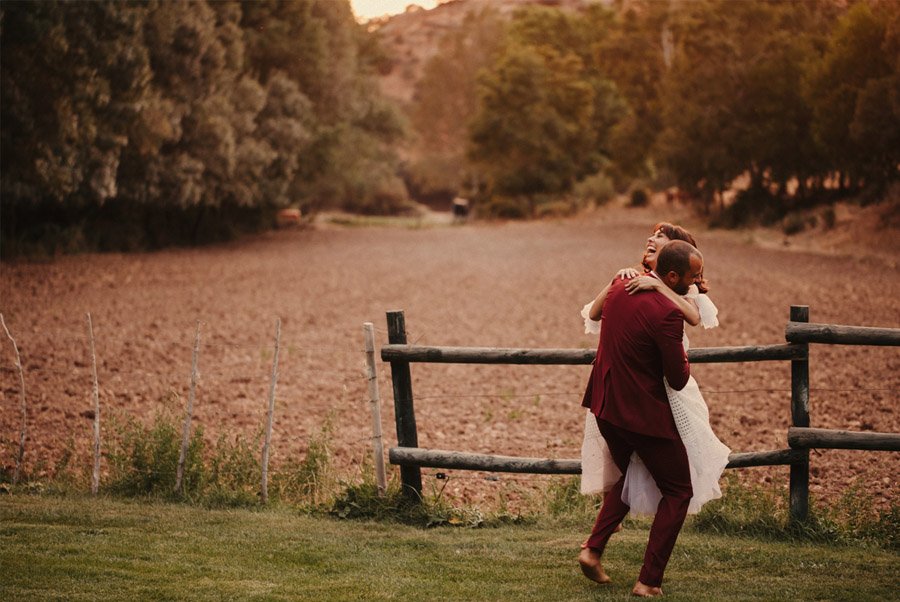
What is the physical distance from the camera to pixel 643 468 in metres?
4.94

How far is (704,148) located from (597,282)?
19.0 meters

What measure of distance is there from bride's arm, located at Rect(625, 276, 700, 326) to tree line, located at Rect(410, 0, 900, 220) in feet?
86.2

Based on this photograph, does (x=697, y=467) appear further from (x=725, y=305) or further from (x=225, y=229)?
(x=225, y=229)

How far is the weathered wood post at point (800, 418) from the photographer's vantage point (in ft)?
20.3

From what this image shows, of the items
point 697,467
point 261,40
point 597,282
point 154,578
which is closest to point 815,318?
point 597,282

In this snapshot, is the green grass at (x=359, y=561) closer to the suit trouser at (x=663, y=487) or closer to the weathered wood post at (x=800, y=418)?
the suit trouser at (x=663, y=487)

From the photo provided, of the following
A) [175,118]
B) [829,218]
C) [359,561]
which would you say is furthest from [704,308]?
[829,218]

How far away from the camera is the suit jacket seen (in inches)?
182

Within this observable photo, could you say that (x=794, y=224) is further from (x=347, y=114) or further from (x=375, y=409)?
(x=375, y=409)

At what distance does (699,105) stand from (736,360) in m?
37.4

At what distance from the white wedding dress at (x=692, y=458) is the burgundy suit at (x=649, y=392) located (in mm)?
60

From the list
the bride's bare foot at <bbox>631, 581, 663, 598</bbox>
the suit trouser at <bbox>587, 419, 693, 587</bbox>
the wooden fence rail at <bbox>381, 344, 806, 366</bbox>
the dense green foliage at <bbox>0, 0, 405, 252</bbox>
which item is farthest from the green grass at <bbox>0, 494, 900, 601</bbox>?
the dense green foliage at <bbox>0, 0, 405, 252</bbox>

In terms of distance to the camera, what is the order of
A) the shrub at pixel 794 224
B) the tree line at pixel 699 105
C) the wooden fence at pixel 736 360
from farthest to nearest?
the shrub at pixel 794 224, the tree line at pixel 699 105, the wooden fence at pixel 736 360

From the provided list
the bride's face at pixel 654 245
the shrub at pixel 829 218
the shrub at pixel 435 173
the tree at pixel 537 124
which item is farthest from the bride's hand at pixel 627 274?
the shrub at pixel 435 173
